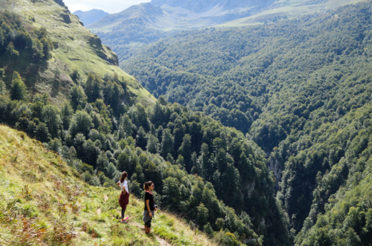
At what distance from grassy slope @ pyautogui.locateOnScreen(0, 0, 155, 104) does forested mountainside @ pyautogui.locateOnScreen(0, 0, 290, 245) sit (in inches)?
36.7

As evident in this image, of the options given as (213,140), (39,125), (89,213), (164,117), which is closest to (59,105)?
(39,125)

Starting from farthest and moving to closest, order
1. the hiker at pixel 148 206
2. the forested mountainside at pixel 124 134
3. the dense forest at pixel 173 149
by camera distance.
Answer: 1. the dense forest at pixel 173 149
2. the forested mountainside at pixel 124 134
3. the hiker at pixel 148 206

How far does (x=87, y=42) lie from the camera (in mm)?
174750

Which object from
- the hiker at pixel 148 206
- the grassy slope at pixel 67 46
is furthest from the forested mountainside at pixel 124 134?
the hiker at pixel 148 206

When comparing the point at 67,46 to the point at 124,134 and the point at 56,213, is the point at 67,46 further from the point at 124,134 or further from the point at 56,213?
the point at 56,213

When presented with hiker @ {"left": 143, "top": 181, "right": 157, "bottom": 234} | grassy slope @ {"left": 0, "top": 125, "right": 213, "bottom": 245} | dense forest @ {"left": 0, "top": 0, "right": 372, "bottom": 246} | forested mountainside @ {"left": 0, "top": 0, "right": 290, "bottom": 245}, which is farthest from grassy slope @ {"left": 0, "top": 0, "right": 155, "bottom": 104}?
hiker @ {"left": 143, "top": 181, "right": 157, "bottom": 234}

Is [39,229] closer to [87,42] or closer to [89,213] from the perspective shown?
[89,213]

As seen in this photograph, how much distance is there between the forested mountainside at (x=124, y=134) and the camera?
220 ft

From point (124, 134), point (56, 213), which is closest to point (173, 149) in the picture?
point (124, 134)

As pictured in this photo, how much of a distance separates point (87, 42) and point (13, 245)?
186 m

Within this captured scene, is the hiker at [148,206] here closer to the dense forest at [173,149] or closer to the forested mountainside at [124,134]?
the forested mountainside at [124,134]

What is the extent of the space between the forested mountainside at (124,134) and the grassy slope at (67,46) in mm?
932

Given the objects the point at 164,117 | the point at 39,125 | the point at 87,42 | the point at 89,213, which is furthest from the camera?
the point at 87,42

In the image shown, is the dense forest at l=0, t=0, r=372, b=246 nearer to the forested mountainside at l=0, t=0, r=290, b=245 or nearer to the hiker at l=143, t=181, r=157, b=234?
the forested mountainside at l=0, t=0, r=290, b=245
